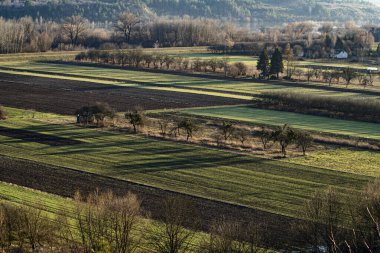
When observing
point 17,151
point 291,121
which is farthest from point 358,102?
point 17,151

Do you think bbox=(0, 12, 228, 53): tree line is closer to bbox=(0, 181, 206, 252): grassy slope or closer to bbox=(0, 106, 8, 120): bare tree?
bbox=(0, 106, 8, 120): bare tree

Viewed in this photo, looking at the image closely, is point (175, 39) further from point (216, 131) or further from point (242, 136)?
point (242, 136)

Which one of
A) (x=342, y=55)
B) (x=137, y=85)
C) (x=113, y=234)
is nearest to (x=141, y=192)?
(x=113, y=234)

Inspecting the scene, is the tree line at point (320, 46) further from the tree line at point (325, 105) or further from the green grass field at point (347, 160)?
the green grass field at point (347, 160)

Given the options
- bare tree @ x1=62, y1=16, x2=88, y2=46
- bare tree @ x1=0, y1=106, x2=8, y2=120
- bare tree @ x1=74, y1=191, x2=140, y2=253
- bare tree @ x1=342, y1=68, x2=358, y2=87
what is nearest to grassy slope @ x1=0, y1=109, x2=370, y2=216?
bare tree @ x1=0, y1=106, x2=8, y2=120

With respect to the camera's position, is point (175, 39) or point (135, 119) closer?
point (135, 119)

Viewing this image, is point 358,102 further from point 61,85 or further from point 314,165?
point 61,85
